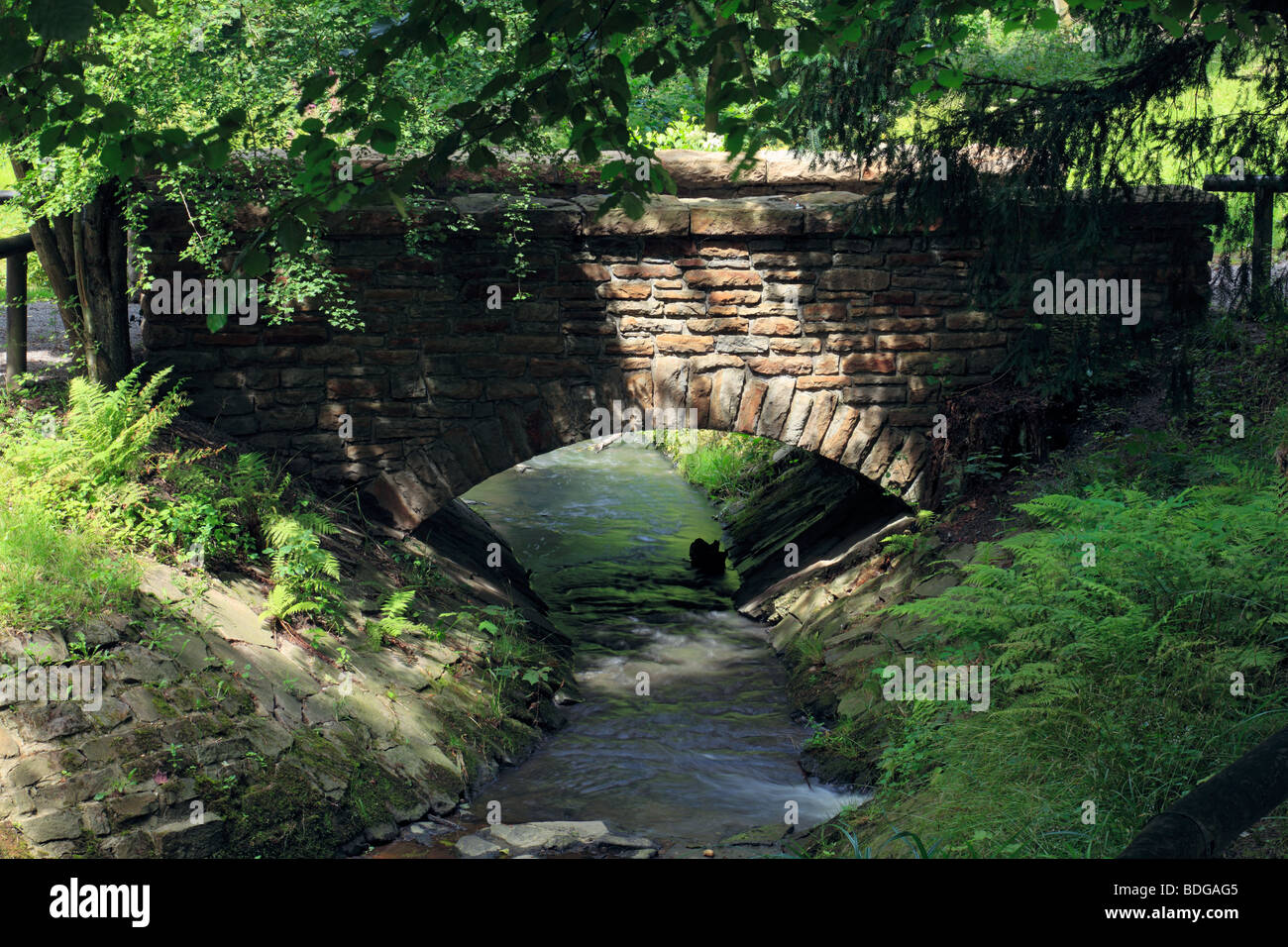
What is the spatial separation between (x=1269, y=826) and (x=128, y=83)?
278 inches

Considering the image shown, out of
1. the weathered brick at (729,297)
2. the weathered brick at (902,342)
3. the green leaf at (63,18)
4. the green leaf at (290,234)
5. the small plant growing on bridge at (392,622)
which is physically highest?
the green leaf at (63,18)

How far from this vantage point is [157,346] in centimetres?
773

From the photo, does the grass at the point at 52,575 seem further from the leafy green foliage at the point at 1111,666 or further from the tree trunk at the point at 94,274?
the leafy green foliage at the point at 1111,666

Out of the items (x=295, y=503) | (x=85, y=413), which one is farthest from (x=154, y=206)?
(x=295, y=503)

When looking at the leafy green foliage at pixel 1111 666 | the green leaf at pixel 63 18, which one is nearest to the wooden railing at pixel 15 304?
the green leaf at pixel 63 18

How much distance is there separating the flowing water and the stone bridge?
2.11 meters

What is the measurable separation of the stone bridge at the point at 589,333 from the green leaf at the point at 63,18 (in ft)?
15.4

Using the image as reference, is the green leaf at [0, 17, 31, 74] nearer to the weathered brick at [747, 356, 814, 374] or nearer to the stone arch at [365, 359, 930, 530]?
the stone arch at [365, 359, 930, 530]

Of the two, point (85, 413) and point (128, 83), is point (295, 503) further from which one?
point (128, 83)

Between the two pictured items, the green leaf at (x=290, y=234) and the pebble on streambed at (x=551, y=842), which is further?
the pebble on streambed at (x=551, y=842)

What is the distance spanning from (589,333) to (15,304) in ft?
13.2

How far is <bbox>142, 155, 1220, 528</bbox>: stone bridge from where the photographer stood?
780cm

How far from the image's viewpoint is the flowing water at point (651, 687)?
6.22m
